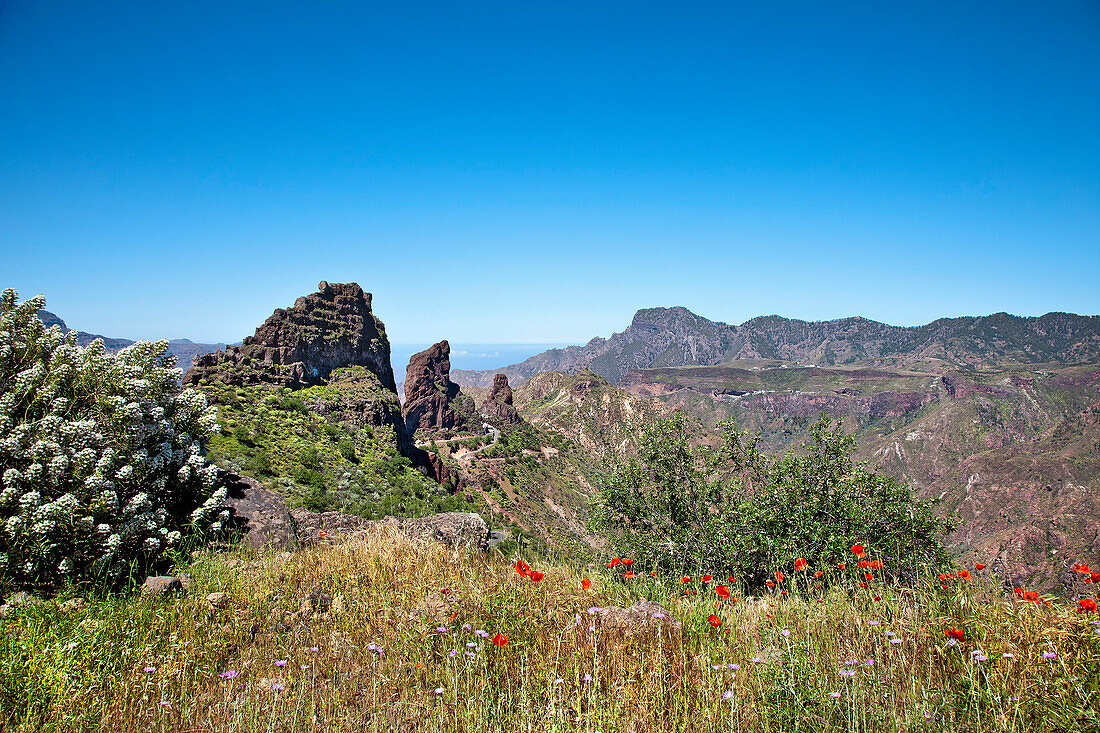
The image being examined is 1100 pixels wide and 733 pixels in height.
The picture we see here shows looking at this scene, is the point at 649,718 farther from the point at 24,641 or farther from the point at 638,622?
the point at 24,641

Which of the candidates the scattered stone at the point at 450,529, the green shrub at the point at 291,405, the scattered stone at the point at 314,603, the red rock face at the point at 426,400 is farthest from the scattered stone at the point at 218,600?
the red rock face at the point at 426,400

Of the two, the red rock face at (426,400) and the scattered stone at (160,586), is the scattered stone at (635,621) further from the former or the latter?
the red rock face at (426,400)

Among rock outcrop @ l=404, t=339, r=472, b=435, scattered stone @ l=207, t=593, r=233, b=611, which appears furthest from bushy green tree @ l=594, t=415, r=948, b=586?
rock outcrop @ l=404, t=339, r=472, b=435

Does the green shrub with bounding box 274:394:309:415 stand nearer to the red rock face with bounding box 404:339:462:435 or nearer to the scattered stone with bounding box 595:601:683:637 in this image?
the scattered stone with bounding box 595:601:683:637

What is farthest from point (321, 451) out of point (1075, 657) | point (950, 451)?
point (950, 451)

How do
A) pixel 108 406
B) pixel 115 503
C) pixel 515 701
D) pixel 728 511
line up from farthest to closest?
pixel 728 511
pixel 108 406
pixel 115 503
pixel 515 701

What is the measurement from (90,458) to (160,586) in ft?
6.12

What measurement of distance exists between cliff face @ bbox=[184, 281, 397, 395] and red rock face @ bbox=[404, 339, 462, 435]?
2496 cm

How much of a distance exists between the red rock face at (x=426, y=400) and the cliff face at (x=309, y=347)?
24956 mm

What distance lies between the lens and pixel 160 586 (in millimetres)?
5113

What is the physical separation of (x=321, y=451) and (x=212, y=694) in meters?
29.2

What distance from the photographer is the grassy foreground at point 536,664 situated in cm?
317

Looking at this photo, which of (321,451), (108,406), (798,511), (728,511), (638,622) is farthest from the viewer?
(321,451)

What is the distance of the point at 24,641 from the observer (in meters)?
3.92
